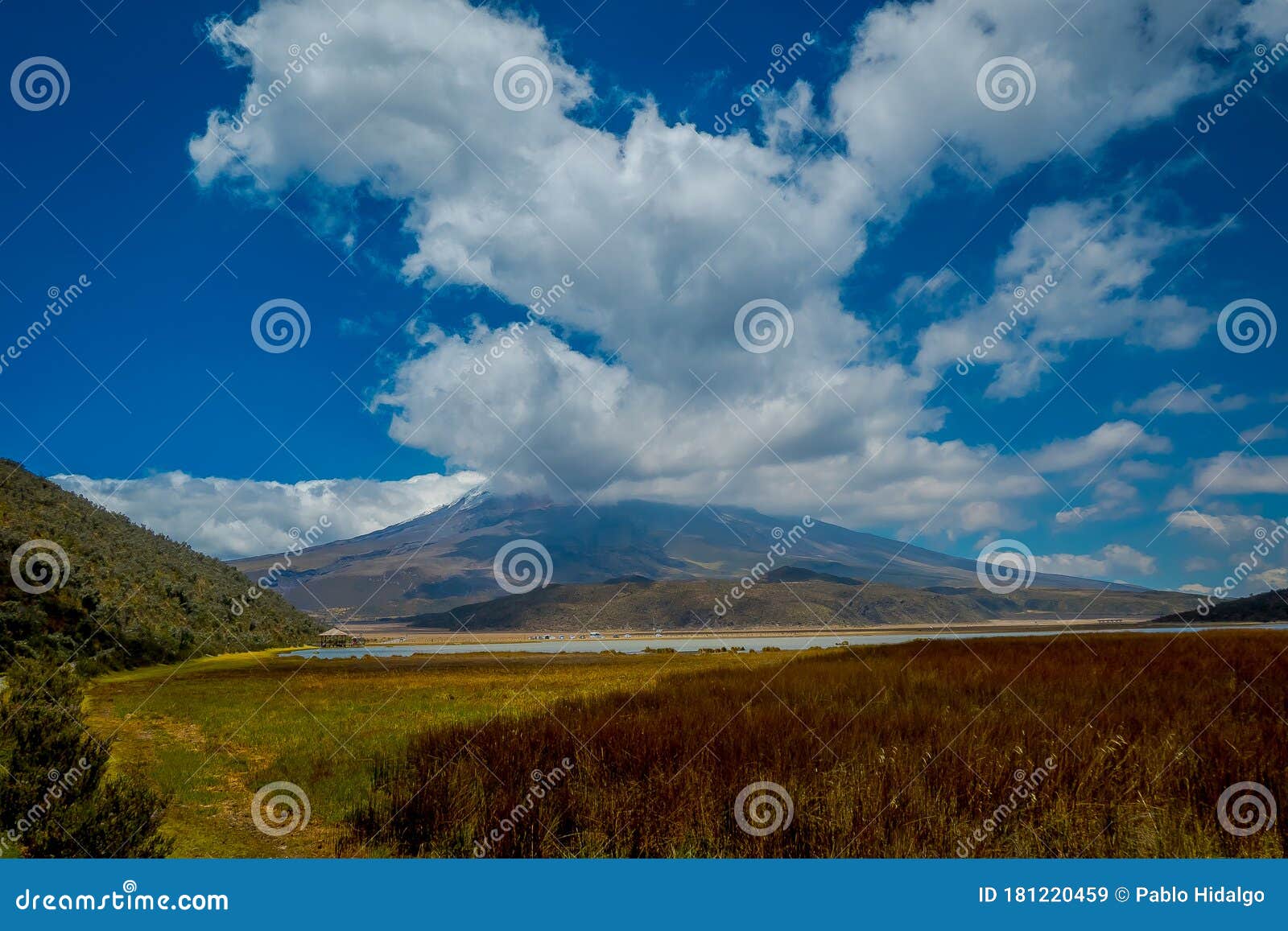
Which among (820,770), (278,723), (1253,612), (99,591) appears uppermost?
(1253,612)

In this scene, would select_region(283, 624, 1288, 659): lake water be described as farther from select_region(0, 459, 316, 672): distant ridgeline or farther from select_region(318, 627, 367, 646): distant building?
select_region(0, 459, 316, 672): distant ridgeline

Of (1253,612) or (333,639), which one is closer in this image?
(333,639)

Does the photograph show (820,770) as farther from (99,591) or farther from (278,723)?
(99,591)

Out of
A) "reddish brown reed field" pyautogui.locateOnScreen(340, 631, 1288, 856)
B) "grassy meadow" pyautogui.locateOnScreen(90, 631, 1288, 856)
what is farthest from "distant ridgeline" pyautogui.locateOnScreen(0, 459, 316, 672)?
"reddish brown reed field" pyautogui.locateOnScreen(340, 631, 1288, 856)

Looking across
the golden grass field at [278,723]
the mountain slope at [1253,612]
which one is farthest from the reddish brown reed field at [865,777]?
the mountain slope at [1253,612]

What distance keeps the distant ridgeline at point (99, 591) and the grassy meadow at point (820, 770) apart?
16001 mm

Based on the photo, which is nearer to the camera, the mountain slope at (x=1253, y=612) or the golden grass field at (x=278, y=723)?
the golden grass field at (x=278, y=723)

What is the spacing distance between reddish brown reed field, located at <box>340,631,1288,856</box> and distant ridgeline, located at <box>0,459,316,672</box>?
19.2 m

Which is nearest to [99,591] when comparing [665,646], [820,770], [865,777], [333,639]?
[820,770]

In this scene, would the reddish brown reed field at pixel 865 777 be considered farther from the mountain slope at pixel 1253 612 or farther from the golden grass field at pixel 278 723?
Result: the mountain slope at pixel 1253 612

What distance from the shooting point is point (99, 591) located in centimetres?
5012

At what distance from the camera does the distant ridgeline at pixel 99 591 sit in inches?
1523

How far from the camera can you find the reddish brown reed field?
798 cm

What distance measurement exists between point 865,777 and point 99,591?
5878 cm
